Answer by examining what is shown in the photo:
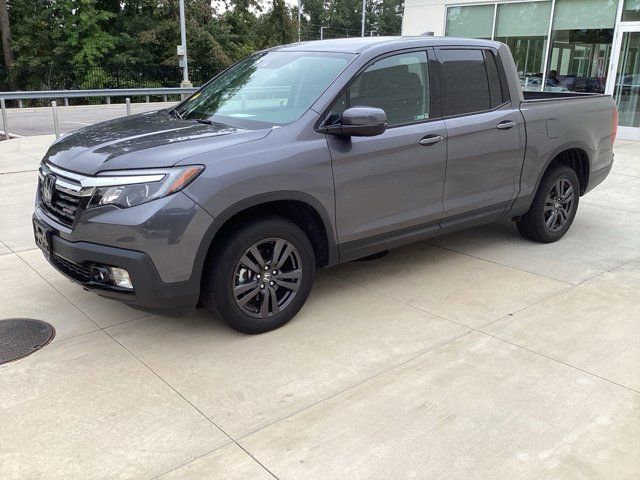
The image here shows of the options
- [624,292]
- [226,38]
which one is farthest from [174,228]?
[226,38]

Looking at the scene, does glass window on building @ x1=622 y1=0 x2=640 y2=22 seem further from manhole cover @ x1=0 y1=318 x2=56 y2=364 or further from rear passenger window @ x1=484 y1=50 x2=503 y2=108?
manhole cover @ x1=0 y1=318 x2=56 y2=364

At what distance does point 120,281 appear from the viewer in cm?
344

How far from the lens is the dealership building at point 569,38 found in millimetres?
13398

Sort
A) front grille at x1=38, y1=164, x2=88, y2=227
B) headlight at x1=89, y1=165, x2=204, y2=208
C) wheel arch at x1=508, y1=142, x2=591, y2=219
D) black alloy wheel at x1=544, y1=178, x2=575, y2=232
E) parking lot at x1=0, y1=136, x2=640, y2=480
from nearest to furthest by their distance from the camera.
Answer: parking lot at x1=0, y1=136, x2=640, y2=480 → headlight at x1=89, y1=165, x2=204, y2=208 → front grille at x1=38, y1=164, x2=88, y2=227 → wheel arch at x1=508, y1=142, x2=591, y2=219 → black alloy wheel at x1=544, y1=178, x2=575, y2=232

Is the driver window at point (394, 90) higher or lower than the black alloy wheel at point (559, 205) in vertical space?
higher

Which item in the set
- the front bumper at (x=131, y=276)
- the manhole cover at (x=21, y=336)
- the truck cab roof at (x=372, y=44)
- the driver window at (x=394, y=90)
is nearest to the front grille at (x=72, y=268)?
the front bumper at (x=131, y=276)

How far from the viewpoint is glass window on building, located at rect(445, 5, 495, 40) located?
51.0ft

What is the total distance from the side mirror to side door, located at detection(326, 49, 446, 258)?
171mm

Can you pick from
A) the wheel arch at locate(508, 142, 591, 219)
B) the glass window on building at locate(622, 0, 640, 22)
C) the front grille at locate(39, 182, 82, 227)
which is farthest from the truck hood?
the glass window on building at locate(622, 0, 640, 22)

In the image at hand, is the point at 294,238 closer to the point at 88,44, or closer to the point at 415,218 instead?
the point at 415,218

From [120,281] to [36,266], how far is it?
2160 mm

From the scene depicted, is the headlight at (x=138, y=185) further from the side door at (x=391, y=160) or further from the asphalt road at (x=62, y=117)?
the asphalt road at (x=62, y=117)

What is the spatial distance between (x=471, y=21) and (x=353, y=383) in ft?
48.2

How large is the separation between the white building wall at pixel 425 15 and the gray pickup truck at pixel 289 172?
1175cm
